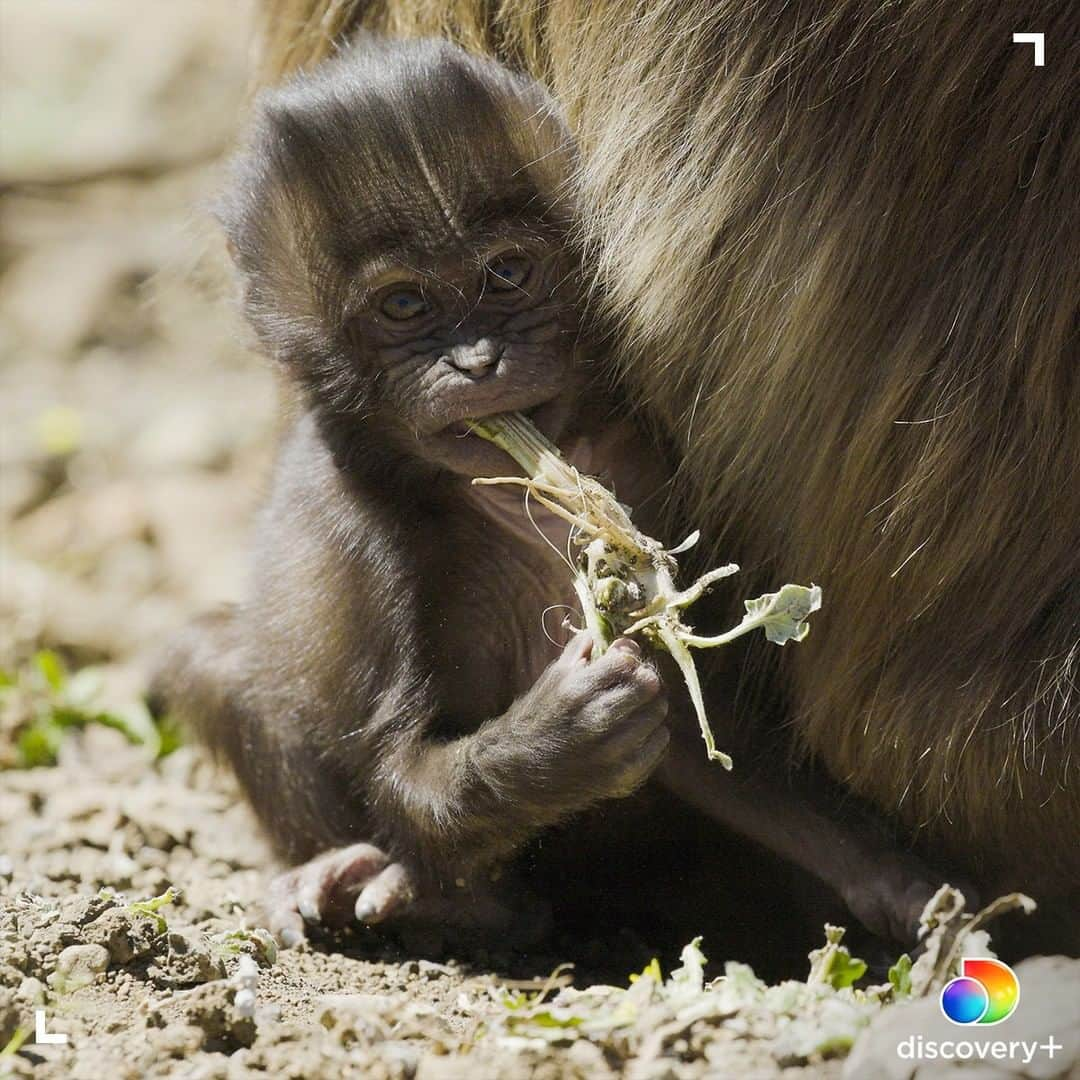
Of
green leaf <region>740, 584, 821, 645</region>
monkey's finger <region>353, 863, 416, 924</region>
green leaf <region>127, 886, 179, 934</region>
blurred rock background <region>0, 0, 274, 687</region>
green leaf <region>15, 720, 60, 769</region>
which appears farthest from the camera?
blurred rock background <region>0, 0, 274, 687</region>

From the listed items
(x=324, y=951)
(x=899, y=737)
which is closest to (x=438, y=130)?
(x=899, y=737)

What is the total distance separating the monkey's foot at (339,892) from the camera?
3.99 m

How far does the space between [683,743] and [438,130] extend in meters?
1.38

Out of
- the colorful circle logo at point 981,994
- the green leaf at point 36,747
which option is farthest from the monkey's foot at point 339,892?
the colorful circle logo at point 981,994

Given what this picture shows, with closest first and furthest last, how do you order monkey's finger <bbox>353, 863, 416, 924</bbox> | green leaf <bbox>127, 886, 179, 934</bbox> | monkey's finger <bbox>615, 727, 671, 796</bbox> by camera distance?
monkey's finger <bbox>615, 727, 671, 796</bbox> → green leaf <bbox>127, 886, 179, 934</bbox> → monkey's finger <bbox>353, 863, 416, 924</bbox>

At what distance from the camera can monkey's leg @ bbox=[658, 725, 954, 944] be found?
11.9 ft

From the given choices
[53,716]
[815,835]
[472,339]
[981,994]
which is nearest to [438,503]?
[472,339]

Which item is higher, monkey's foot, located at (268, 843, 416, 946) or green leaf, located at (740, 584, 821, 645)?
green leaf, located at (740, 584, 821, 645)

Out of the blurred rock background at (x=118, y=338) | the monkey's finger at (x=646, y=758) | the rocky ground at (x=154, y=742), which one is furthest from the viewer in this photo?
the blurred rock background at (x=118, y=338)

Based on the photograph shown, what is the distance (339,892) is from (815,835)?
3.59 ft

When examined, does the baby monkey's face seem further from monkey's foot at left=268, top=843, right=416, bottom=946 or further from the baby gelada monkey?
monkey's foot at left=268, top=843, right=416, bottom=946


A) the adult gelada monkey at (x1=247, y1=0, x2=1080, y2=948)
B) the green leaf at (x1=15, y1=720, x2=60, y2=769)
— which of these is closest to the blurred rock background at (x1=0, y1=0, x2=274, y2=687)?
the green leaf at (x1=15, y1=720, x2=60, y2=769)

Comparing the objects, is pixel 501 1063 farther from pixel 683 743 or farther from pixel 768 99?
pixel 768 99

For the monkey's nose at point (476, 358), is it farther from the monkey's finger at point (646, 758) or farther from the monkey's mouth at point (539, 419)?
the monkey's finger at point (646, 758)
